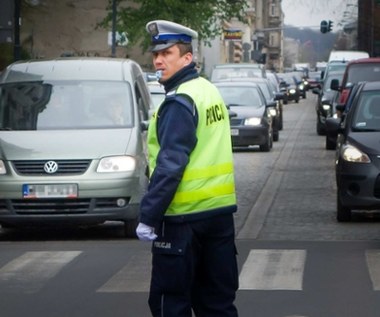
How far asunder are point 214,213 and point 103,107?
8.56 m

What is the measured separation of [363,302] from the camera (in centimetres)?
999

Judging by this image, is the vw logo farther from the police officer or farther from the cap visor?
the cap visor

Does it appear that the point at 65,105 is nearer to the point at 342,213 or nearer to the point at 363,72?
the point at 342,213

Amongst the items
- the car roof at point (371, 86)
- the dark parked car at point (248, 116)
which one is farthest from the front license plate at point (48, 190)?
the dark parked car at point (248, 116)

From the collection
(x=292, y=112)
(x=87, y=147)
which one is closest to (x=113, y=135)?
(x=87, y=147)

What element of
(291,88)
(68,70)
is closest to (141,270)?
(68,70)

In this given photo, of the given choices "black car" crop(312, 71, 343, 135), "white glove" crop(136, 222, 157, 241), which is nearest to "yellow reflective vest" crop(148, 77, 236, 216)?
"white glove" crop(136, 222, 157, 241)

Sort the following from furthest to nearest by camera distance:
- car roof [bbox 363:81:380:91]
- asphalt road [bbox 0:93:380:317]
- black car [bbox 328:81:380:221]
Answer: car roof [bbox 363:81:380:91], black car [bbox 328:81:380:221], asphalt road [bbox 0:93:380:317]

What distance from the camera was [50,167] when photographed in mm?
14164

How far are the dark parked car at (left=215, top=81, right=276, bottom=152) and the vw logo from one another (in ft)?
54.7

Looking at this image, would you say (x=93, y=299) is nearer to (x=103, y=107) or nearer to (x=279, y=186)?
(x=103, y=107)

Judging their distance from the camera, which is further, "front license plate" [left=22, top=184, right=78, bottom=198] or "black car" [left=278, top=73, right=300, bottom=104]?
"black car" [left=278, top=73, right=300, bottom=104]

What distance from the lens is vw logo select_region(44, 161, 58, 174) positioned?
46.4 feet

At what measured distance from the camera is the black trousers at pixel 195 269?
667cm
